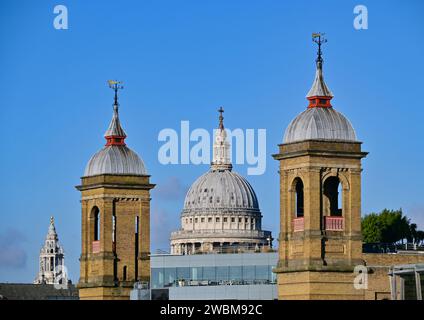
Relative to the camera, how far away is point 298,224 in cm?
12050

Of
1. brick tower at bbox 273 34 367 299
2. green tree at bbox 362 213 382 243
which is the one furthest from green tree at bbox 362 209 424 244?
brick tower at bbox 273 34 367 299

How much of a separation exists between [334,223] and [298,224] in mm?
2793

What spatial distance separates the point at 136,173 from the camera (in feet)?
474

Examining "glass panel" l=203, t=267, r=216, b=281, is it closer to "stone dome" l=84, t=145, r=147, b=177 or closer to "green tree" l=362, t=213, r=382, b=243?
"stone dome" l=84, t=145, r=147, b=177

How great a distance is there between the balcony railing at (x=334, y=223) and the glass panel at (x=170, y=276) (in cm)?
1802

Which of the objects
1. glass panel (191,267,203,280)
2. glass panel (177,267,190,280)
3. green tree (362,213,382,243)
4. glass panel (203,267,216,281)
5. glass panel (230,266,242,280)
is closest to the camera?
glass panel (230,266,242,280)

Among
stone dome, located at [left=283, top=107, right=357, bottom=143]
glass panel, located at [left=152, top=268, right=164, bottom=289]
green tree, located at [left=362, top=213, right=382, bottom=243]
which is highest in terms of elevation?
stone dome, located at [left=283, top=107, right=357, bottom=143]

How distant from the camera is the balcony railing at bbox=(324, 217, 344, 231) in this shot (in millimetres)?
120312

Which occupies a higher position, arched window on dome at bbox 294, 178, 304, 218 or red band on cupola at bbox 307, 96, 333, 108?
red band on cupola at bbox 307, 96, 333, 108

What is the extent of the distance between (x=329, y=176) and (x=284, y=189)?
148 inches

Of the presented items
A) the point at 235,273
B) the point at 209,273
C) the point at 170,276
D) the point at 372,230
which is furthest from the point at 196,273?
the point at 372,230

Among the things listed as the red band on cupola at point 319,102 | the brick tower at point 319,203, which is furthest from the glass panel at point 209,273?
the red band on cupola at point 319,102

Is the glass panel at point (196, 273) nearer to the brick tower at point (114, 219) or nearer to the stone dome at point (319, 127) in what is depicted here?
the brick tower at point (114, 219)

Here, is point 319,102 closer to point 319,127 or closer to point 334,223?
point 319,127
